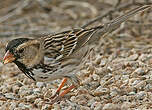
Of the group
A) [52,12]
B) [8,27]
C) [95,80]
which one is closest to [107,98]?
[95,80]

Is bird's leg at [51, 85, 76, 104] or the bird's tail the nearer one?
bird's leg at [51, 85, 76, 104]

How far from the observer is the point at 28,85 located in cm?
512

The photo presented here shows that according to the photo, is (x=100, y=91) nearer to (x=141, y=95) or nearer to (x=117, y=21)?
(x=141, y=95)

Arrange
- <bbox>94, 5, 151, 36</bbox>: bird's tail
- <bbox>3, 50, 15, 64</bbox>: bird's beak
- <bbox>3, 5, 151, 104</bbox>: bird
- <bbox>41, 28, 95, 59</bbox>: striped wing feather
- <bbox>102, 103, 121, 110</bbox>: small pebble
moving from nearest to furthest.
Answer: <bbox>102, 103, 121, 110</bbox>: small pebble < <bbox>3, 50, 15, 64</bbox>: bird's beak < <bbox>3, 5, 151, 104</bbox>: bird < <bbox>41, 28, 95, 59</bbox>: striped wing feather < <bbox>94, 5, 151, 36</bbox>: bird's tail

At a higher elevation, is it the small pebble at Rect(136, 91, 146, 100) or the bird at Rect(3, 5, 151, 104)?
the bird at Rect(3, 5, 151, 104)

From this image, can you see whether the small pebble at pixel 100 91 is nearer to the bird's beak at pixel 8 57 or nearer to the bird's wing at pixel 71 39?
the bird's wing at pixel 71 39

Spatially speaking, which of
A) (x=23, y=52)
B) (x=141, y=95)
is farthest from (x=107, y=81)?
(x=23, y=52)

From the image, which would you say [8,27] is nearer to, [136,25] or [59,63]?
[136,25]

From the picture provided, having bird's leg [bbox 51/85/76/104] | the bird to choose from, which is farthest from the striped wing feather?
bird's leg [bbox 51/85/76/104]

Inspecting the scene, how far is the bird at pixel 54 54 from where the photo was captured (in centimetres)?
432

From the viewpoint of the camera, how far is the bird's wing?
461cm

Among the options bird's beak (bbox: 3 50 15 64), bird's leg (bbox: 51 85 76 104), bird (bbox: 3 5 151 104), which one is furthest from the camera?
bird's leg (bbox: 51 85 76 104)

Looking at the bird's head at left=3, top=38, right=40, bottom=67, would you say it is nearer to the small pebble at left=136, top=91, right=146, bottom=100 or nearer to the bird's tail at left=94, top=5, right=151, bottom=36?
the bird's tail at left=94, top=5, right=151, bottom=36

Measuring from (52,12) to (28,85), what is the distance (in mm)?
3892
